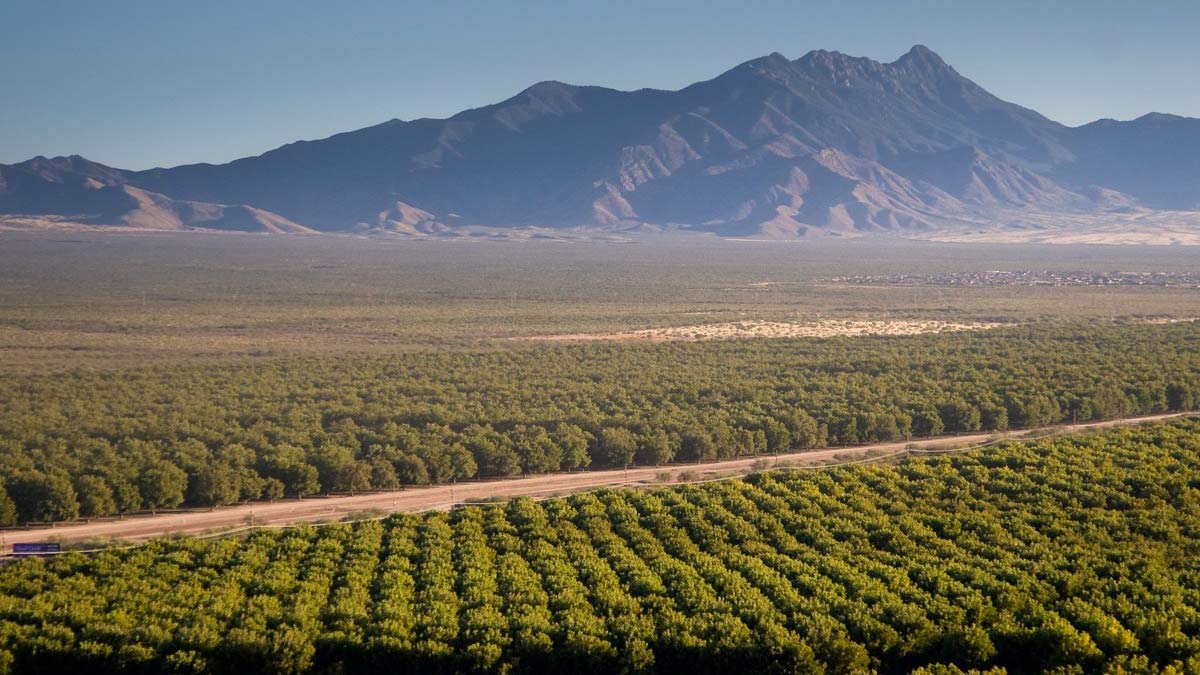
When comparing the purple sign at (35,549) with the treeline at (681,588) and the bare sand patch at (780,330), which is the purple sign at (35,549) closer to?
the treeline at (681,588)

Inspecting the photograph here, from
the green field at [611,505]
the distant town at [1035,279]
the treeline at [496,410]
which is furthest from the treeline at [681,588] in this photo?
the distant town at [1035,279]

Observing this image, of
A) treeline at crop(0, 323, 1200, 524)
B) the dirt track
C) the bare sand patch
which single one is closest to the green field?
treeline at crop(0, 323, 1200, 524)

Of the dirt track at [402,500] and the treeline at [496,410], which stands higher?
the treeline at [496,410]

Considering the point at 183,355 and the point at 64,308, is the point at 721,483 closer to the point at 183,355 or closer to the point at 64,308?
the point at 183,355

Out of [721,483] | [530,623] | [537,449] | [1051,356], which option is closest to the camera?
[530,623]

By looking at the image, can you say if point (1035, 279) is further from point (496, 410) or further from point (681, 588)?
point (681, 588)

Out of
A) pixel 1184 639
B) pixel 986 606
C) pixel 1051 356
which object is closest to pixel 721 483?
pixel 986 606
